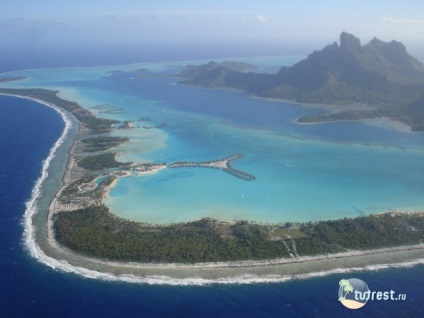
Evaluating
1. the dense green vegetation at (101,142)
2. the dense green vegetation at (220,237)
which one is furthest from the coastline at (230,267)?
the dense green vegetation at (101,142)

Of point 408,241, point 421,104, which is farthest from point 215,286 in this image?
point 421,104

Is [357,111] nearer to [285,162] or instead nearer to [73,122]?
[285,162]

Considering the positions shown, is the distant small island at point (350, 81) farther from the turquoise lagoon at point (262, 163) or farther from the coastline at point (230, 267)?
the coastline at point (230, 267)

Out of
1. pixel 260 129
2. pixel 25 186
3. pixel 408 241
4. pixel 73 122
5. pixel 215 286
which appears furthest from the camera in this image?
pixel 73 122

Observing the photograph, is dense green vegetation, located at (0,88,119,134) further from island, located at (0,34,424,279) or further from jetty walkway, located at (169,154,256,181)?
island, located at (0,34,424,279)

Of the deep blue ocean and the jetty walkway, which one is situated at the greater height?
the jetty walkway

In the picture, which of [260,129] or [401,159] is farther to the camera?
[260,129]

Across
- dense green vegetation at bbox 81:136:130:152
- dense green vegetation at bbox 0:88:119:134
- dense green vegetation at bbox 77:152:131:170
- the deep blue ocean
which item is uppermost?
dense green vegetation at bbox 0:88:119:134

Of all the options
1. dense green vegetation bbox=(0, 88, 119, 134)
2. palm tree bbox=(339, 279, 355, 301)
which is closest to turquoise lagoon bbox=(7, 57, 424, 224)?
dense green vegetation bbox=(0, 88, 119, 134)
